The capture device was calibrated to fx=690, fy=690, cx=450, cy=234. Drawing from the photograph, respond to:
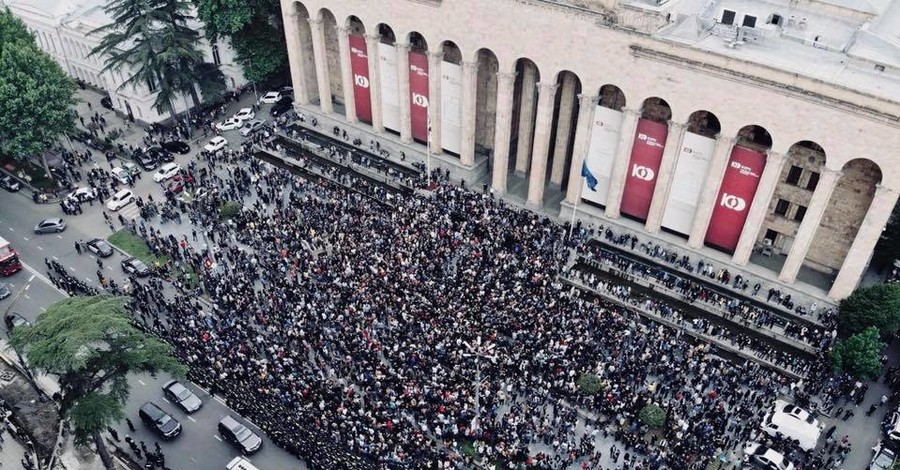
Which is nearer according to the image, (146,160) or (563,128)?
(563,128)

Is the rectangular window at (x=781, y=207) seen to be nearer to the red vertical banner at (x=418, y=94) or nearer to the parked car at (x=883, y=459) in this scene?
the parked car at (x=883, y=459)

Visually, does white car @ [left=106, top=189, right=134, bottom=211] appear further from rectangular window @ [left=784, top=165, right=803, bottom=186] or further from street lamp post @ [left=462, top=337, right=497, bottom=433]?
rectangular window @ [left=784, top=165, right=803, bottom=186]

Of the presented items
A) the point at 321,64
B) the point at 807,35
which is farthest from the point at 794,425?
the point at 321,64

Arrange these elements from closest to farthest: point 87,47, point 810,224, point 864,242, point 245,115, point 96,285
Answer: point 864,242, point 810,224, point 96,285, point 245,115, point 87,47

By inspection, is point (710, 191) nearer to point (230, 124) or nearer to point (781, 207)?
point (781, 207)

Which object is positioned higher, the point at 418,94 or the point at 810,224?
Result: the point at 418,94

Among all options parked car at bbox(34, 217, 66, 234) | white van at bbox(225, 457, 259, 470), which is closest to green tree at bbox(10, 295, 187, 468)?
white van at bbox(225, 457, 259, 470)
